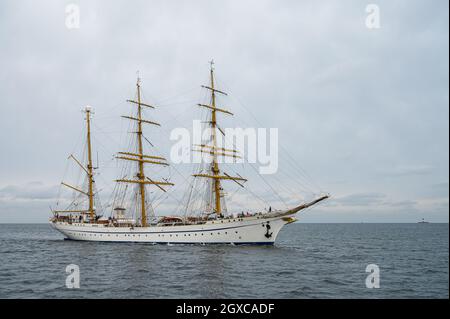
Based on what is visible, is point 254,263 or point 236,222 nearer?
point 254,263

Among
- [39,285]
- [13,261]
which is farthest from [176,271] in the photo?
[13,261]

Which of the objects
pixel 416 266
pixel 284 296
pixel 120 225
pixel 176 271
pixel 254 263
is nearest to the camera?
pixel 284 296

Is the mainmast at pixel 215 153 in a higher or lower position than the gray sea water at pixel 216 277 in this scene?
higher

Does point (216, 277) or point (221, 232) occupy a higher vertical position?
point (221, 232)

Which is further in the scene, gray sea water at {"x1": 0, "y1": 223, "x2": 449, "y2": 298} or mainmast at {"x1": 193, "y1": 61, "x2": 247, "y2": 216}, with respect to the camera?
mainmast at {"x1": 193, "y1": 61, "x2": 247, "y2": 216}

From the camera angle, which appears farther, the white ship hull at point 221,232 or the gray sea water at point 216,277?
the white ship hull at point 221,232

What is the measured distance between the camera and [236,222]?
1873 inches

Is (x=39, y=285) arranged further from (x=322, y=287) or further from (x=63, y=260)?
(x=322, y=287)

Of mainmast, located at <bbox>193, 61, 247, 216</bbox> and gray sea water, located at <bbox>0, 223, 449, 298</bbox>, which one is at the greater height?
mainmast, located at <bbox>193, 61, 247, 216</bbox>

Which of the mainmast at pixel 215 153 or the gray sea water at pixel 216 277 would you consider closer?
the gray sea water at pixel 216 277

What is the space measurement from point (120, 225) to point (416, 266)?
1660 inches

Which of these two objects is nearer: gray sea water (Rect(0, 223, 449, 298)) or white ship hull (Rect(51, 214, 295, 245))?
gray sea water (Rect(0, 223, 449, 298))

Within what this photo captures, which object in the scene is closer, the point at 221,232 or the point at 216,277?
the point at 216,277

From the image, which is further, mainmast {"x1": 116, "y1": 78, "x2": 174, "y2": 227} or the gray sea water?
mainmast {"x1": 116, "y1": 78, "x2": 174, "y2": 227}
